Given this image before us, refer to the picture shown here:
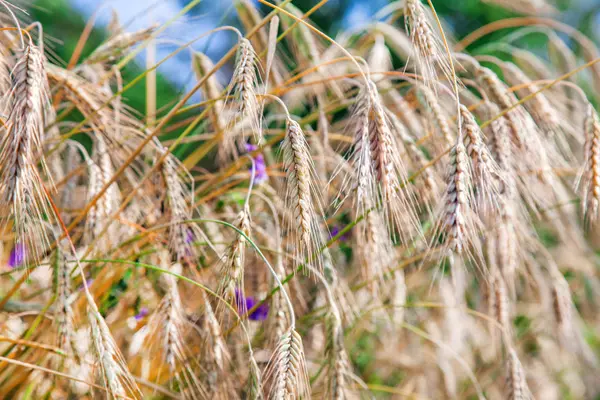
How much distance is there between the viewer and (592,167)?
0.89 metres

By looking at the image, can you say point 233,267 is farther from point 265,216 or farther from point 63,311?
point 265,216

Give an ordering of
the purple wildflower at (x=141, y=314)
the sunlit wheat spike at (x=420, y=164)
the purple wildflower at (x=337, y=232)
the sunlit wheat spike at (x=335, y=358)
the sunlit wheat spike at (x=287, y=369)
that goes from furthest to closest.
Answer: the purple wildflower at (x=337, y=232) → the purple wildflower at (x=141, y=314) → the sunlit wheat spike at (x=420, y=164) → the sunlit wheat spike at (x=335, y=358) → the sunlit wheat spike at (x=287, y=369)

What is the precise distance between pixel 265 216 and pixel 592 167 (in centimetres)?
75

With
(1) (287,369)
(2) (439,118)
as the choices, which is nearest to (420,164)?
(2) (439,118)

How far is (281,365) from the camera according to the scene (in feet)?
2.19

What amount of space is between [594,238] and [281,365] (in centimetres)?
263

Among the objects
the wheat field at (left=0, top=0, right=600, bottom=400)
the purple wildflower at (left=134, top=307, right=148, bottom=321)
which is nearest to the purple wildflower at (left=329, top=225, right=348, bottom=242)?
the wheat field at (left=0, top=0, right=600, bottom=400)

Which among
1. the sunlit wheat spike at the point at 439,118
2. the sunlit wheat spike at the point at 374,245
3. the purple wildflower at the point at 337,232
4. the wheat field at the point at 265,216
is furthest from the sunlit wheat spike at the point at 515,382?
the purple wildflower at the point at 337,232

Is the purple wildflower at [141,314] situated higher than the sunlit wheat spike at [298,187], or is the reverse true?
the sunlit wheat spike at [298,187]

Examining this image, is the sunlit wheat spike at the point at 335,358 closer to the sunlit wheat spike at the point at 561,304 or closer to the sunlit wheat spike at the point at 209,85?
the sunlit wheat spike at the point at 209,85

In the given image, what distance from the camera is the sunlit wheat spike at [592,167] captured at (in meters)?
0.87

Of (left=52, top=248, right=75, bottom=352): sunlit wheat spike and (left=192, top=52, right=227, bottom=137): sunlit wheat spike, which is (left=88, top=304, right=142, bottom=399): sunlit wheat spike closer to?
(left=52, top=248, right=75, bottom=352): sunlit wheat spike

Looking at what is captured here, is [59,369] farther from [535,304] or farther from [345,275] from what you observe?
[535,304]

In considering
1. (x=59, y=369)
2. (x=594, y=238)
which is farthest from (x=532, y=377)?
(x=59, y=369)
